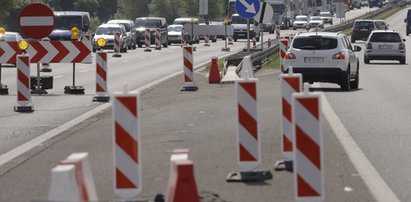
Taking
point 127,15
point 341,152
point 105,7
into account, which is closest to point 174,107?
point 341,152

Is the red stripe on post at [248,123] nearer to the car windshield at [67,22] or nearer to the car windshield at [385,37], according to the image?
the car windshield at [385,37]

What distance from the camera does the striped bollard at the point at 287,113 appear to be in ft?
38.0

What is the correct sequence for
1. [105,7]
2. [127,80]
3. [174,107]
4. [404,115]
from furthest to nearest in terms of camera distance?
[105,7]
[127,80]
[174,107]
[404,115]

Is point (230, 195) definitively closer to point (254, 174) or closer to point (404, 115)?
point (254, 174)

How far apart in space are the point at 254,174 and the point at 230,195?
90cm

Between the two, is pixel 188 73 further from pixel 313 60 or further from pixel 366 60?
pixel 366 60

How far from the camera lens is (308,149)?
858 cm

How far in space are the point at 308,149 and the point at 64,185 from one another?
300cm

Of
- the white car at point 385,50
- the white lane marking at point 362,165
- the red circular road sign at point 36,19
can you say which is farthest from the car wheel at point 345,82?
the white car at point 385,50

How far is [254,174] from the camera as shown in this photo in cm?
1108

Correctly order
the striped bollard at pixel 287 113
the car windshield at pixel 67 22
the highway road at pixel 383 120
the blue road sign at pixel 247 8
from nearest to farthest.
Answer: the striped bollard at pixel 287 113
the highway road at pixel 383 120
the blue road sign at pixel 247 8
the car windshield at pixel 67 22

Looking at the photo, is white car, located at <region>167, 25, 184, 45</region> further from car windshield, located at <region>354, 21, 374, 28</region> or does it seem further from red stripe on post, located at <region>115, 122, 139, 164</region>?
red stripe on post, located at <region>115, 122, 139, 164</region>

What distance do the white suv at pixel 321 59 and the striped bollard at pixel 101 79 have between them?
6070 mm

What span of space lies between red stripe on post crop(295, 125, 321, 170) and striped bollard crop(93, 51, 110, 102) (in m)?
13.9
